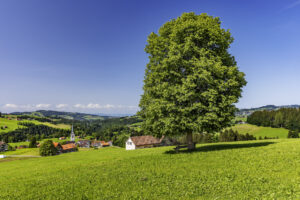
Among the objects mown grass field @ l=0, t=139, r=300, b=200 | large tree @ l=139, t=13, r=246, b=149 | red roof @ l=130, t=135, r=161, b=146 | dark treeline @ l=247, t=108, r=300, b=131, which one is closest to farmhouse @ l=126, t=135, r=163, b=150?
red roof @ l=130, t=135, r=161, b=146

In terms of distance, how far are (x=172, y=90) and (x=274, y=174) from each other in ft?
35.3

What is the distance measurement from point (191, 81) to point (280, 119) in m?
147

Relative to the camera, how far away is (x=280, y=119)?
131 metres

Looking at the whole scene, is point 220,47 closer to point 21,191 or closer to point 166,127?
point 166,127

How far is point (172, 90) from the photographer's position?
17812 millimetres

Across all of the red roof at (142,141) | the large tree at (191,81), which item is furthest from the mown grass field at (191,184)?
the red roof at (142,141)

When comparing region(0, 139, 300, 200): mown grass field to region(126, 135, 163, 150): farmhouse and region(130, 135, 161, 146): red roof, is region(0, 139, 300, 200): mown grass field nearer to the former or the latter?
region(126, 135, 163, 150): farmhouse

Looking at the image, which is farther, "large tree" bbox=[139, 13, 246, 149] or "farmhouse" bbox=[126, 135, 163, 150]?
"farmhouse" bbox=[126, 135, 163, 150]

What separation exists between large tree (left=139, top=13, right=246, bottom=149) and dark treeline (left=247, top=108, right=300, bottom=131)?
131 meters

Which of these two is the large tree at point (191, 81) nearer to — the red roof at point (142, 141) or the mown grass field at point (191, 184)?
the mown grass field at point (191, 184)

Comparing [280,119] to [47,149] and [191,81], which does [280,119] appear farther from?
[47,149]

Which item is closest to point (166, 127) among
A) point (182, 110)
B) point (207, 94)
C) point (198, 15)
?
point (182, 110)

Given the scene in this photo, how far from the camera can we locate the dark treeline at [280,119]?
123m

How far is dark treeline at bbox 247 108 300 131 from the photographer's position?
12261 cm
